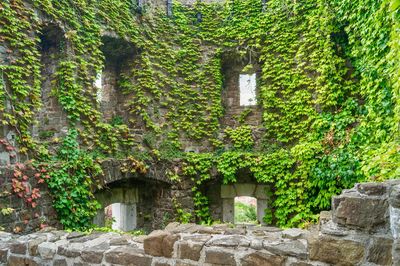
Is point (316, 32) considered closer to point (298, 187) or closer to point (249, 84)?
point (249, 84)

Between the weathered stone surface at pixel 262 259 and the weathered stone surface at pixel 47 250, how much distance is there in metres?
1.89

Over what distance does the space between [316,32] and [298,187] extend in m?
3.83

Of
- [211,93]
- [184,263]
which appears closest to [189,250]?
[184,263]

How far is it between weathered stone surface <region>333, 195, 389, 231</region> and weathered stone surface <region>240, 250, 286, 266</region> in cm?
53

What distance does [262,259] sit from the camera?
2.27 meters

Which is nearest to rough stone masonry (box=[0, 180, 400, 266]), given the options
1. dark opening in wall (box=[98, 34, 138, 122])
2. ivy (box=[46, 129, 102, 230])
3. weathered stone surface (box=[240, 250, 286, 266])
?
weathered stone surface (box=[240, 250, 286, 266])

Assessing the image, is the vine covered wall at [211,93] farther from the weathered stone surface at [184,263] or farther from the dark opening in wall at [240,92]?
the weathered stone surface at [184,263]

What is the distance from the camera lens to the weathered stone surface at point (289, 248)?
215cm

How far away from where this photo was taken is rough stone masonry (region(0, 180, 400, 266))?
1.86m

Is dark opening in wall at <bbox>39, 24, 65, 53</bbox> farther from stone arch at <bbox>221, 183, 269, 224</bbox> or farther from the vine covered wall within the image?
stone arch at <bbox>221, 183, 269, 224</bbox>

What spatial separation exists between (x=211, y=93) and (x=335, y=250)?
711cm

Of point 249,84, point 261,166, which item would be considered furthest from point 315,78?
point 261,166

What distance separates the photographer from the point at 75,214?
569cm

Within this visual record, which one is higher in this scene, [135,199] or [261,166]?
[261,166]
